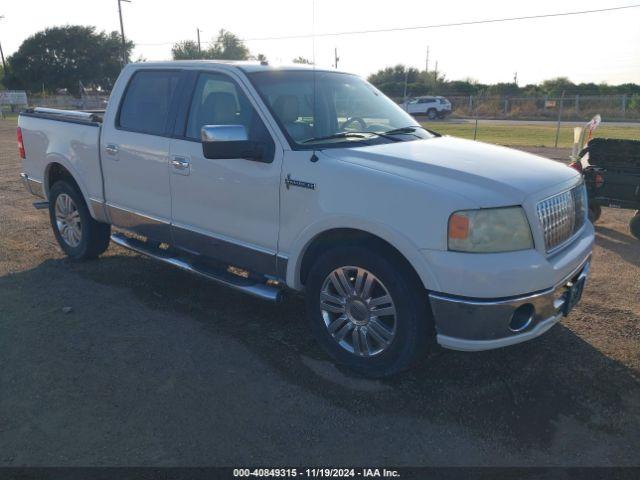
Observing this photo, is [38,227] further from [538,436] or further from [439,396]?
[538,436]

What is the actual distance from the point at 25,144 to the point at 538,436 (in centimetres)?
622

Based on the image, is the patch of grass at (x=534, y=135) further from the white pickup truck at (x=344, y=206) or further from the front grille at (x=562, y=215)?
the white pickup truck at (x=344, y=206)

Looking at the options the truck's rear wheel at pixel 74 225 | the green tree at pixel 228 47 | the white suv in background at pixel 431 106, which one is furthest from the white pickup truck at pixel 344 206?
the green tree at pixel 228 47

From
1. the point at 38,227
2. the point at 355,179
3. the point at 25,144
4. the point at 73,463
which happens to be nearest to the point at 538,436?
the point at 355,179

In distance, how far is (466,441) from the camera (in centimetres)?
313

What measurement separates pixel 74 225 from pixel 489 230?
187 inches

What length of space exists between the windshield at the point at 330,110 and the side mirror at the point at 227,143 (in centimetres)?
29

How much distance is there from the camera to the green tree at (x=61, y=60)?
6619 cm

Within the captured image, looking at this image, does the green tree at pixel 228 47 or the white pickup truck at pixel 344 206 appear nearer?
the white pickup truck at pixel 344 206

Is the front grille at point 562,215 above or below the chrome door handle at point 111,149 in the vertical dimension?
below

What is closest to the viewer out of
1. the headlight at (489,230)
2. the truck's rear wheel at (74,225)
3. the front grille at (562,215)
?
the headlight at (489,230)

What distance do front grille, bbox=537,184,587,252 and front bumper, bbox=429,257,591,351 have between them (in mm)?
328

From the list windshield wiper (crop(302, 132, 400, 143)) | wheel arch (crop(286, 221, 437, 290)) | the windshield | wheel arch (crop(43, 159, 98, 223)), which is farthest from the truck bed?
wheel arch (crop(286, 221, 437, 290))

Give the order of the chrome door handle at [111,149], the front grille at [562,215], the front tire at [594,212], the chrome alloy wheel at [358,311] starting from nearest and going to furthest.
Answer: the front grille at [562,215] → the chrome alloy wheel at [358,311] → the chrome door handle at [111,149] → the front tire at [594,212]
